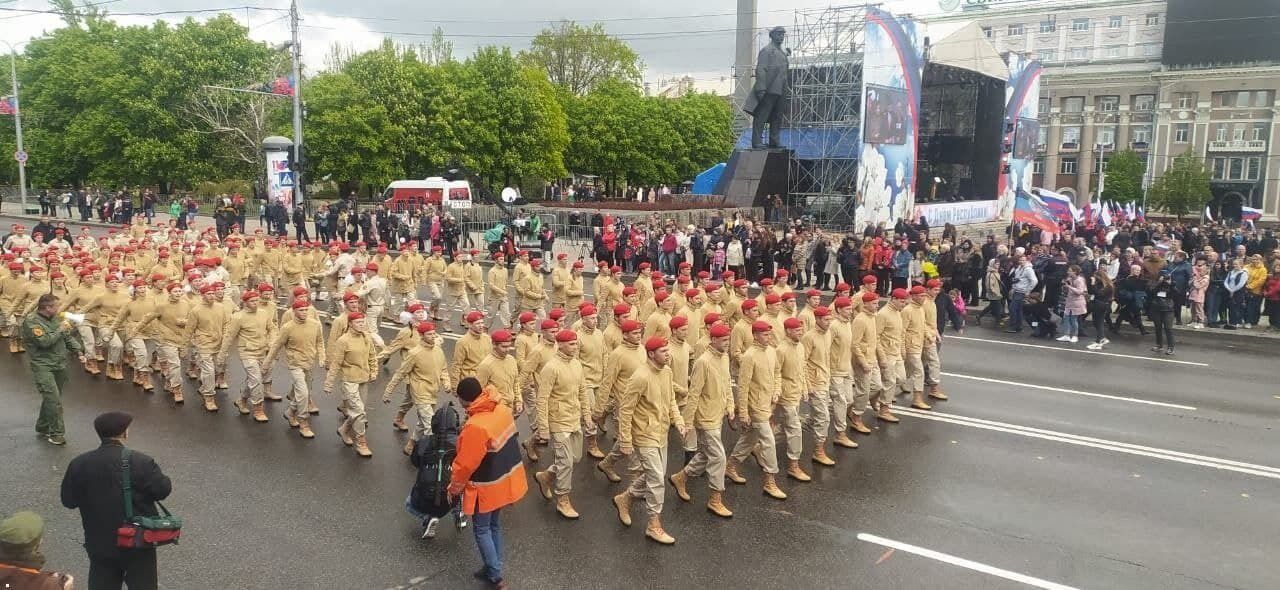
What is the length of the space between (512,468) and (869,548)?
3076 mm

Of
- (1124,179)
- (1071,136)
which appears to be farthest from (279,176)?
(1071,136)

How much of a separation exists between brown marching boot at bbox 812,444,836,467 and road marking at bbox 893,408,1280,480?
2.27m

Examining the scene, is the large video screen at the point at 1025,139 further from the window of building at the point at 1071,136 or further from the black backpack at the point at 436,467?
the black backpack at the point at 436,467

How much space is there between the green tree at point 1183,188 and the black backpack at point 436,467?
61317 mm

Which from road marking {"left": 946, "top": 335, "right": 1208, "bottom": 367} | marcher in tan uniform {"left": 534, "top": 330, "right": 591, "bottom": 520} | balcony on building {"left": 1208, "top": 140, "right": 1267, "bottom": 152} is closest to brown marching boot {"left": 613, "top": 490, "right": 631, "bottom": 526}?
marcher in tan uniform {"left": 534, "top": 330, "right": 591, "bottom": 520}

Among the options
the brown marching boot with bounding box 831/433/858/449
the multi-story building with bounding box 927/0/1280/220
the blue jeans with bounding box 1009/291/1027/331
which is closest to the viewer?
the brown marching boot with bounding box 831/433/858/449

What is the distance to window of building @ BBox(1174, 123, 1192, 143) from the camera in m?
65.1

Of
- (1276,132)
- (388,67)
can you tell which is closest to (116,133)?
(388,67)

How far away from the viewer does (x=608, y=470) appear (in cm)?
876

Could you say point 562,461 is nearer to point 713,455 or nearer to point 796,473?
point 713,455

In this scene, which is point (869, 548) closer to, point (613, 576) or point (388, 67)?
point (613, 576)

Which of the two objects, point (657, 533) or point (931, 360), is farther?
point (931, 360)

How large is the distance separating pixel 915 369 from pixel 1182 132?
221 ft

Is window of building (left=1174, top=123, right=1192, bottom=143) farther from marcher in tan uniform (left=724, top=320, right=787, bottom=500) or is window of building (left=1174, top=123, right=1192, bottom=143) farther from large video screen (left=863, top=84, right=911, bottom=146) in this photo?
marcher in tan uniform (left=724, top=320, right=787, bottom=500)
